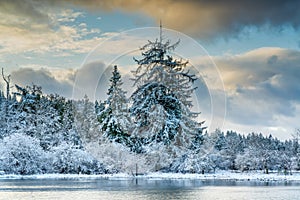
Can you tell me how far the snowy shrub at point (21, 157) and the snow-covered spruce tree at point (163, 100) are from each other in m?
11.8

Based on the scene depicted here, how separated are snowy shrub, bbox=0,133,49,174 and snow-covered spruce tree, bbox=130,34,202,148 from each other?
38.6 feet

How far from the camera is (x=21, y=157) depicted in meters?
50.8

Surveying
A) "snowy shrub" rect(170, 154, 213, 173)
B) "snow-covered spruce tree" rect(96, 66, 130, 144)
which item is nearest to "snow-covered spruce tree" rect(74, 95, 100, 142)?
"snow-covered spruce tree" rect(96, 66, 130, 144)

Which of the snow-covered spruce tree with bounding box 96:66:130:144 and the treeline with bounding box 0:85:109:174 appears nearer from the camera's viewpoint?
the treeline with bounding box 0:85:109:174

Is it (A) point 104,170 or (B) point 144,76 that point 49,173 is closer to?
(A) point 104,170

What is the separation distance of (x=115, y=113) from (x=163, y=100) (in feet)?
36.8

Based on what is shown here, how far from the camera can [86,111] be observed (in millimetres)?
78938

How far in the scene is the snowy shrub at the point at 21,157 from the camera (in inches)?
1959

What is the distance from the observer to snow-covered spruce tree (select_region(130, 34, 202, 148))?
5200 centimetres

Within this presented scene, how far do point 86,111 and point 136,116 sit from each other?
25990mm

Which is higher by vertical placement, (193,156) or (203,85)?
(203,85)

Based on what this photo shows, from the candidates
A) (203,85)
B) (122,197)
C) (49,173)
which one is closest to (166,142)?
(203,85)

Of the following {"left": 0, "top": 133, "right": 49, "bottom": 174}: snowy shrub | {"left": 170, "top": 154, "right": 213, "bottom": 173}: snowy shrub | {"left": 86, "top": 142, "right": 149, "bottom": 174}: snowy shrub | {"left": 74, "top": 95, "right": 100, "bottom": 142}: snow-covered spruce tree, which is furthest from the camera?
{"left": 74, "top": 95, "right": 100, "bottom": 142}: snow-covered spruce tree

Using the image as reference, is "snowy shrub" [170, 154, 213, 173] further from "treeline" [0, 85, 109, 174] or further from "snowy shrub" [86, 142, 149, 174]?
"treeline" [0, 85, 109, 174]
